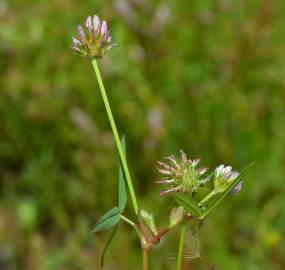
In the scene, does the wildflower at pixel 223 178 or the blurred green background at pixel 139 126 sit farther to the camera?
the blurred green background at pixel 139 126

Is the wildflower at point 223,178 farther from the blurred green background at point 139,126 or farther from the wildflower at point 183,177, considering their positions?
the blurred green background at point 139,126

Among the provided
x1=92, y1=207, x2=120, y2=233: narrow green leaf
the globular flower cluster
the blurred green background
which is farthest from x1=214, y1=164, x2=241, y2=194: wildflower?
the blurred green background

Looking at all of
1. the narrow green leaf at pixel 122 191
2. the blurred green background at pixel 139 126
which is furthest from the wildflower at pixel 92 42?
the blurred green background at pixel 139 126

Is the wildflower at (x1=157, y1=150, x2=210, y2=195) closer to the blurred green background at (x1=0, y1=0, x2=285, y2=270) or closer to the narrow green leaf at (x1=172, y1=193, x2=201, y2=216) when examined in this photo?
the narrow green leaf at (x1=172, y1=193, x2=201, y2=216)

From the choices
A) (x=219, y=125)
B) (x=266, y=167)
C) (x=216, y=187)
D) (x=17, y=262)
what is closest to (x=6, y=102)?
(x=17, y=262)

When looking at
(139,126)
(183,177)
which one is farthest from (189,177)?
(139,126)
